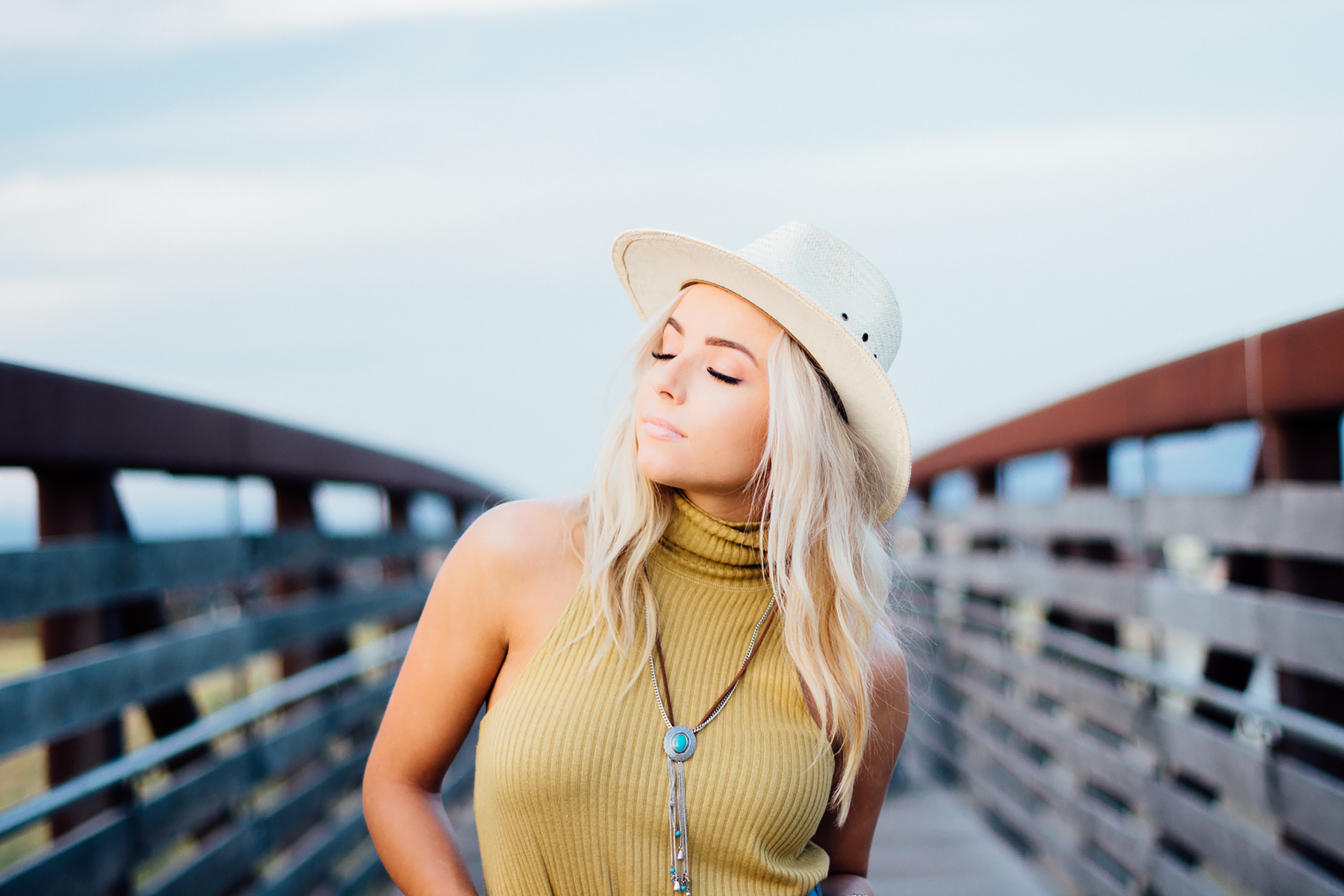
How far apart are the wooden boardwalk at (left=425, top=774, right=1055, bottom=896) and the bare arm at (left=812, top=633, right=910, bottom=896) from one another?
1422 mm

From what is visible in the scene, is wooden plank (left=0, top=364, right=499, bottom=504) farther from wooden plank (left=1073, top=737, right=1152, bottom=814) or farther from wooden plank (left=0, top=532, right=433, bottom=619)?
wooden plank (left=1073, top=737, right=1152, bottom=814)

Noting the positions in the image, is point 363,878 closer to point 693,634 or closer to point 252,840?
point 252,840

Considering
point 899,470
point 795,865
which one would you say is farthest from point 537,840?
point 899,470

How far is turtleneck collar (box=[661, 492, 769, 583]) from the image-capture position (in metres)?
1.60

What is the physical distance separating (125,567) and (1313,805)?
2.06 meters

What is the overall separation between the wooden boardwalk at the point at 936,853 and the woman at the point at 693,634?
1537 millimetres

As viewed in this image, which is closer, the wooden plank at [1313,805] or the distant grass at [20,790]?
the wooden plank at [1313,805]

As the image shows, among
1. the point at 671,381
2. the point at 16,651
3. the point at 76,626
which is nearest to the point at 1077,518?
the point at 671,381

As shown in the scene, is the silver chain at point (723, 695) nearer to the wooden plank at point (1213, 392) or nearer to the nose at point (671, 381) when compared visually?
the nose at point (671, 381)

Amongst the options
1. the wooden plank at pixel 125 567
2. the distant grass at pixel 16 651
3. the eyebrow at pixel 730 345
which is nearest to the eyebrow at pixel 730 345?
the eyebrow at pixel 730 345

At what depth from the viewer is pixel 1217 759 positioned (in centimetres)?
199

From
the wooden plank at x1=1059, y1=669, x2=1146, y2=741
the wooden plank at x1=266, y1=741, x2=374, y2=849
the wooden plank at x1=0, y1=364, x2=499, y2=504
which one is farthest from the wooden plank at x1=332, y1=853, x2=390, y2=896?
the wooden plank at x1=1059, y1=669, x2=1146, y2=741

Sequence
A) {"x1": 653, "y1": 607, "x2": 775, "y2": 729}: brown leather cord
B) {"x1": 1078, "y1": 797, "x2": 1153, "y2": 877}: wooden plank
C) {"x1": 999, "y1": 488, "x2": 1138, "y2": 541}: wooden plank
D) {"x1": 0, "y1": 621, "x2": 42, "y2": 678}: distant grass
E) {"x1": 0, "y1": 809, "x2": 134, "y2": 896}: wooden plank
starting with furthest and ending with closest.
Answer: {"x1": 0, "y1": 621, "x2": 42, "y2": 678}: distant grass < {"x1": 999, "y1": 488, "x2": 1138, "y2": 541}: wooden plank < {"x1": 1078, "y1": 797, "x2": 1153, "y2": 877}: wooden plank < {"x1": 653, "y1": 607, "x2": 775, "y2": 729}: brown leather cord < {"x1": 0, "y1": 809, "x2": 134, "y2": 896}: wooden plank

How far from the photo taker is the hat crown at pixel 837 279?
1.50 metres
